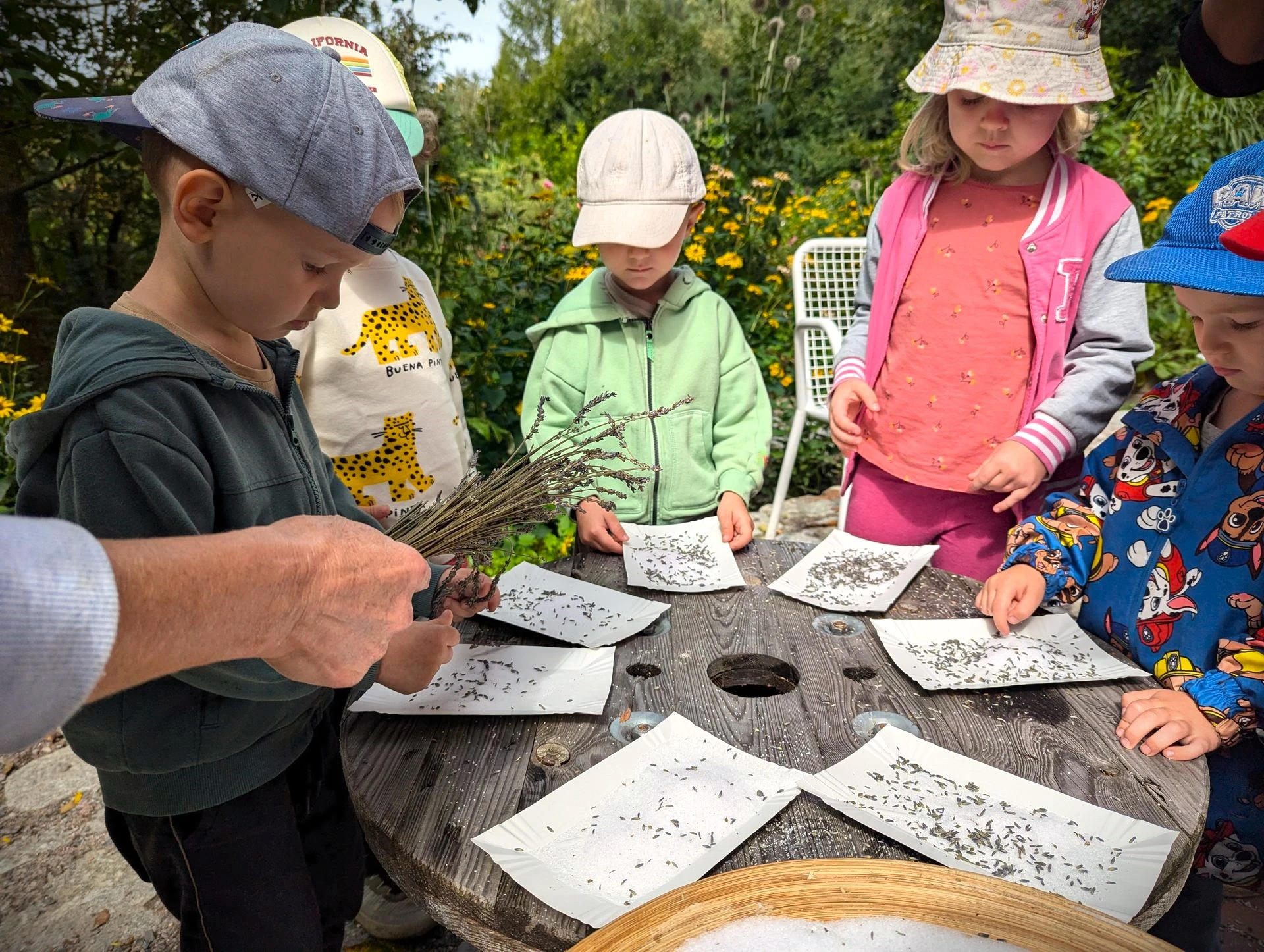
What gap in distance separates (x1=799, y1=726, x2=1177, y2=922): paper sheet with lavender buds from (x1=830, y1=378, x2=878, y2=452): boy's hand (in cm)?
122

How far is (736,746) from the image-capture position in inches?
48.3

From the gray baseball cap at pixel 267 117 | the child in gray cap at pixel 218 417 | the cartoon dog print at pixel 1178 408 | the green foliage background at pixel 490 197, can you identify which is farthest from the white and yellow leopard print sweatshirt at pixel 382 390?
the cartoon dog print at pixel 1178 408

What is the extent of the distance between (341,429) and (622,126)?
118cm

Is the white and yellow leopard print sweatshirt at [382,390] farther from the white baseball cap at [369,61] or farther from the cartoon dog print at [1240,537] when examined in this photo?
the cartoon dog print at [1240,537]

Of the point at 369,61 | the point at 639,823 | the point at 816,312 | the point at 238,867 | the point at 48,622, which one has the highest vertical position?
the point at 369,61

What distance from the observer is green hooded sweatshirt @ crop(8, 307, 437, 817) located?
100cm

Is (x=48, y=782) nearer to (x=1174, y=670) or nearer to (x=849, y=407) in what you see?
(x=849, y=407)

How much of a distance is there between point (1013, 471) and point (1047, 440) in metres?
0.12

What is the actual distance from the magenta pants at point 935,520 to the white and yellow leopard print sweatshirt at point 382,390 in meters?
1.26

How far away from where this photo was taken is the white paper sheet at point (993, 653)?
1.40 m

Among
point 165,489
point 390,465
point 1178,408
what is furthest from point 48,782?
point 1178,408

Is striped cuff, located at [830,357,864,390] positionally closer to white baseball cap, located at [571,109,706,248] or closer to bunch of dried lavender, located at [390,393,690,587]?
white baseball cap, located at [571,109,706,248]

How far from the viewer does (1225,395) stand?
66.1 inches

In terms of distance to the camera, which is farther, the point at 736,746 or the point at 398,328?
the point at 398,328
